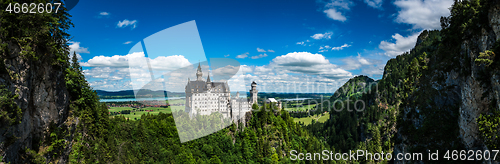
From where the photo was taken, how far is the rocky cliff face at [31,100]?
13977 mm

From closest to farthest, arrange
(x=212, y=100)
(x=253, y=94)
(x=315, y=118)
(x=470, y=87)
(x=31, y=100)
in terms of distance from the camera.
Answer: (x=31, y=100) < (x=470, y=87) < (x=212, y=100) < (x=253, y=94) < (x=315, y=118)

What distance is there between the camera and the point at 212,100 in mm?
61562

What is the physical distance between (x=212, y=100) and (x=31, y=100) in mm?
45069

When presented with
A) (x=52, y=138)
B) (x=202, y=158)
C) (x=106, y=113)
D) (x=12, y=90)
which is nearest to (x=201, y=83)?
(x=202, y=158)

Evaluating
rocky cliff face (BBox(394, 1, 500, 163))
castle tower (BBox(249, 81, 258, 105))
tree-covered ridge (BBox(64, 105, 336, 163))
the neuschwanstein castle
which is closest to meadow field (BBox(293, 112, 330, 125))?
tree-covered ridge (BBox(64, 105, 336, 163))

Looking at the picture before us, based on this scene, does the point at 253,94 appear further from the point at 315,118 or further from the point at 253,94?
the point at 315,118

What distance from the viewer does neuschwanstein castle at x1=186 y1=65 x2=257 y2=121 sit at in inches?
2346

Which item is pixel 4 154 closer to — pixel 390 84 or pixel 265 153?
pixel 265 153

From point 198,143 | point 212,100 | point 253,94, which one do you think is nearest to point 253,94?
point 253,94

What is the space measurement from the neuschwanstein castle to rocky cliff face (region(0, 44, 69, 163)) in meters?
36.6

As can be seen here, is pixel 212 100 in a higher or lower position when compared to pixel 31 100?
lower


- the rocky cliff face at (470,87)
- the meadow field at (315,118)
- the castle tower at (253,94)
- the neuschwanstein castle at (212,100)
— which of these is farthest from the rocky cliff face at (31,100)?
the meadow field at (315,118)

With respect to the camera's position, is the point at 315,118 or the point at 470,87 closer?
the point at 470,87

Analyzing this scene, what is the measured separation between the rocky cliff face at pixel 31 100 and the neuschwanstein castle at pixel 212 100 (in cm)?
3662
